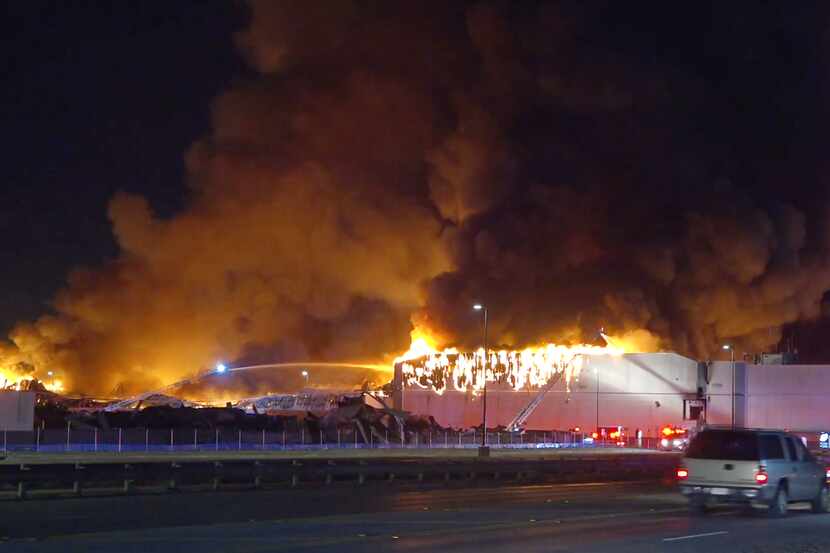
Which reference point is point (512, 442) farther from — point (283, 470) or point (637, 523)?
point (637, 523)

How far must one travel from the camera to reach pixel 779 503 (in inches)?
1000

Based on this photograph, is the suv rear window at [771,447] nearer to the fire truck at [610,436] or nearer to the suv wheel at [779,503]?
the suv wheel at [779,503]

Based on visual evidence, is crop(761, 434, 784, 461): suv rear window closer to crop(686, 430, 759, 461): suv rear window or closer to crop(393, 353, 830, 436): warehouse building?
crop(686, 430, 759, 461): suv rear window

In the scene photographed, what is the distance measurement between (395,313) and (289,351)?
1082 centimetres

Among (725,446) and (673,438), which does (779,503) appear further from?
(673,438)

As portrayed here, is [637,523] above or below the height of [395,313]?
below

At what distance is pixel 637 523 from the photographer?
2333cm

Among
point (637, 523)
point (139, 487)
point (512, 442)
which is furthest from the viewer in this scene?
point (512, 442)

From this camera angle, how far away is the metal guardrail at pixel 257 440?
5172cm

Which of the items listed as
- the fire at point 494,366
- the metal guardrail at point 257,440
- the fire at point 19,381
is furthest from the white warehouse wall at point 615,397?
the fire at point 19,381

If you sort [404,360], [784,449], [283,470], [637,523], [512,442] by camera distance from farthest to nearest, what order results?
[404,360]
[512,442]
[283,470]
[784,449]
[637,523]

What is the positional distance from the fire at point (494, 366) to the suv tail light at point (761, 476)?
163 feet

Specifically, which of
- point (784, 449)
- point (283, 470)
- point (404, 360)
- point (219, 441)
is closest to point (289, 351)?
point (404, 360)

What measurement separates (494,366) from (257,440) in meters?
22.7
